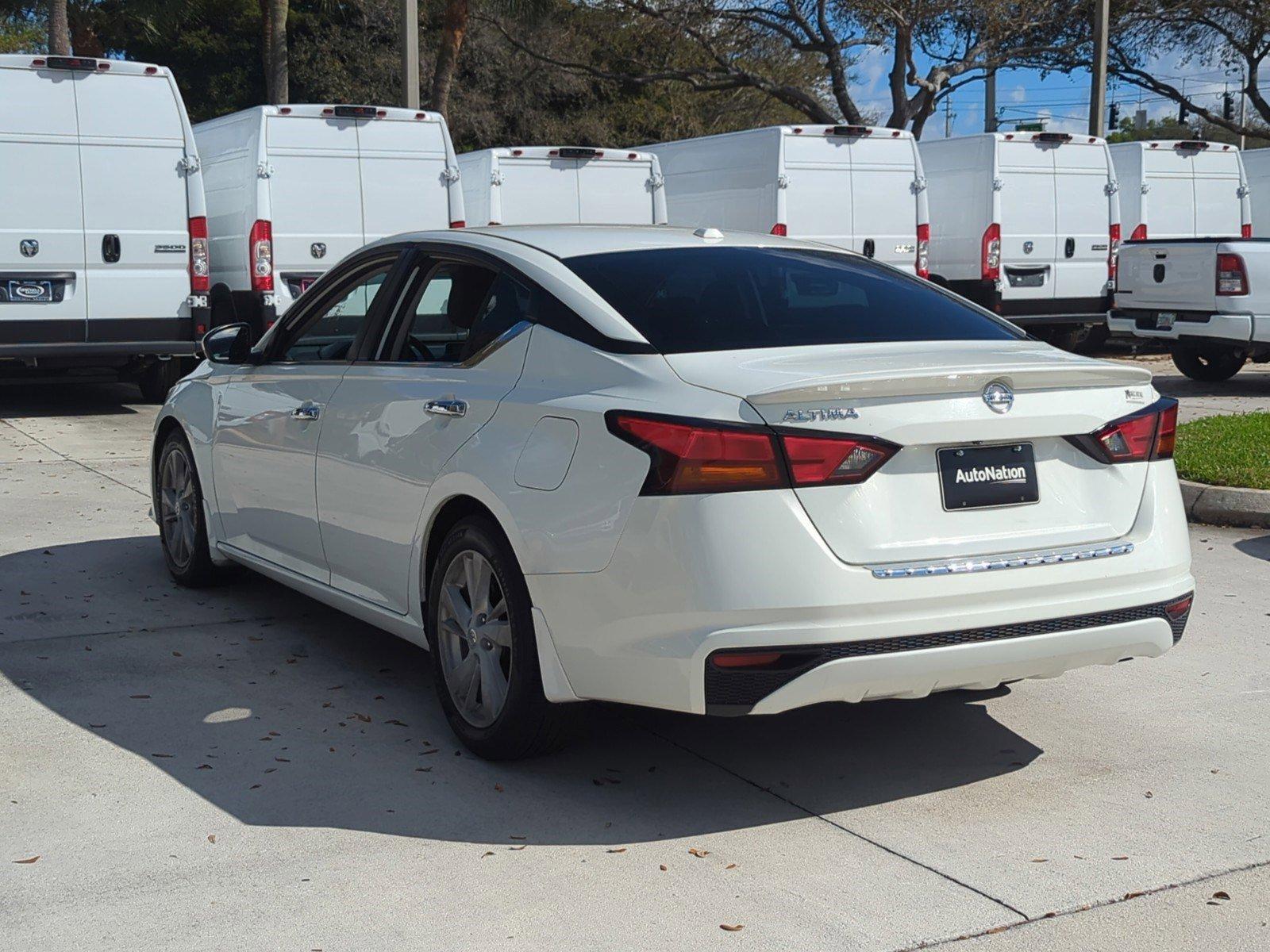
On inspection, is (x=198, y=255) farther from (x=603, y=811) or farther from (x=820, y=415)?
(x=820, y=415)

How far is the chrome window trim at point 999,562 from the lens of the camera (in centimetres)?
416

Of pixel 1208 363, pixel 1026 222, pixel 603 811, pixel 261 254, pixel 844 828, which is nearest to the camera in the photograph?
pixel 844 828

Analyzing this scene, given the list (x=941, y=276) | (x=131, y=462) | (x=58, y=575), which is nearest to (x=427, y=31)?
(x=941, y=276)

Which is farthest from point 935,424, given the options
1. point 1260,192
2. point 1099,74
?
point 1099,74

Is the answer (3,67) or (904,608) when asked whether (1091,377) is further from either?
(3,67)

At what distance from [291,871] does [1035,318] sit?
16.6m

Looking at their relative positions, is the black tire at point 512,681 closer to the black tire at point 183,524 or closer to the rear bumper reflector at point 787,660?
the rear bumper reflector at point 787,660

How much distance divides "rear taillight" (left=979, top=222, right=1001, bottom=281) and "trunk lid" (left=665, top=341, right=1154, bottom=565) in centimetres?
1440

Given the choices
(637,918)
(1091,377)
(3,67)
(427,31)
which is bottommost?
(637,918)

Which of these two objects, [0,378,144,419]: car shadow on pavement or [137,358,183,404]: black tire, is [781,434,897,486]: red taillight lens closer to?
[0,378,144,419]: car shadow on pavement

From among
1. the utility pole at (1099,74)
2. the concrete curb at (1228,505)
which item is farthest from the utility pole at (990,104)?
the concrete curb at (1228,505)

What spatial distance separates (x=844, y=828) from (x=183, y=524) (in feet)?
12.7

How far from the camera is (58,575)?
7.47m

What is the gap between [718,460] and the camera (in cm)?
409
